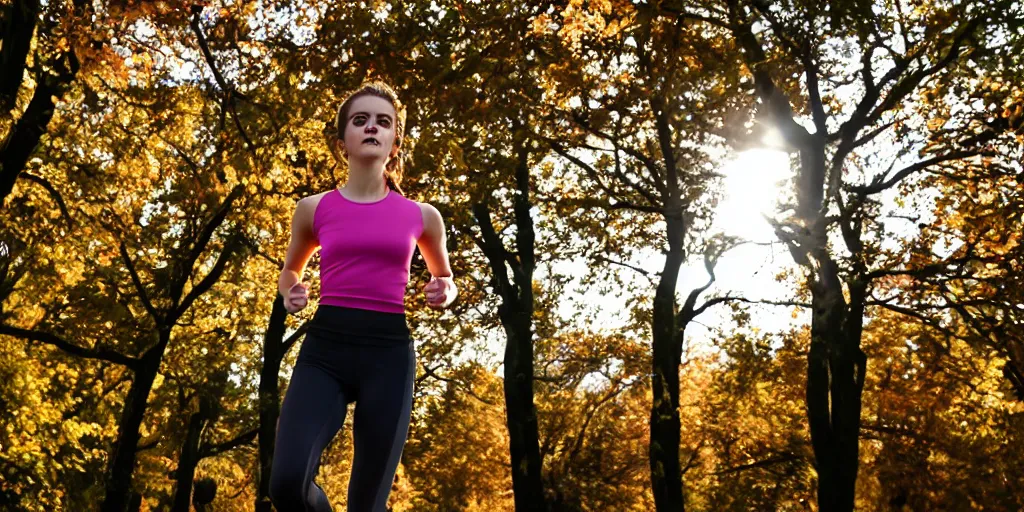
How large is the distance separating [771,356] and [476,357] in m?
8.18

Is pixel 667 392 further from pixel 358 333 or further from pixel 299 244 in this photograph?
pixel 358 333

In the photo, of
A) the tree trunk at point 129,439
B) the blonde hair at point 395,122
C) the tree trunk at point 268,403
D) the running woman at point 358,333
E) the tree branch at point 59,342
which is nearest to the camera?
the running woman at point 358,333

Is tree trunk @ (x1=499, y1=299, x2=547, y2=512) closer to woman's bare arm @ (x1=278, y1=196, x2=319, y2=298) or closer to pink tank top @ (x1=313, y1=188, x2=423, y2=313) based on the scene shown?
woman's bare arm @ (x1=278, y1=196, x2=319, y2=298)

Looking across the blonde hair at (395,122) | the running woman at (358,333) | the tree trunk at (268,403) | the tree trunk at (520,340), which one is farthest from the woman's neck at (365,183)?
the tree trunk at (520,340)

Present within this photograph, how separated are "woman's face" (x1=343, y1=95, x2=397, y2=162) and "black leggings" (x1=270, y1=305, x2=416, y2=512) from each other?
27.2 inches

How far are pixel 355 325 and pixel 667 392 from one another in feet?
50.4

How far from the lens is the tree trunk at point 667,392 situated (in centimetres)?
1827

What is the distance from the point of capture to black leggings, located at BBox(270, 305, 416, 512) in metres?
3.64

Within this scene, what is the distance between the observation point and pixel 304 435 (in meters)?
3.51

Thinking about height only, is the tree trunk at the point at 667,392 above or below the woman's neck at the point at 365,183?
above

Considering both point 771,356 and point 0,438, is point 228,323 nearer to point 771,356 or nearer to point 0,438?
point 0,438

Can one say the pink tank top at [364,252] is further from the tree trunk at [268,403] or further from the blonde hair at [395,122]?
the tree trunk at [268,403]

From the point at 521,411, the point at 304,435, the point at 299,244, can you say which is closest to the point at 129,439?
the point at 521,411

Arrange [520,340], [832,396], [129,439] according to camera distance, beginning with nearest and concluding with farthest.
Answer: [832,396] → [129,439] → [520,340]
